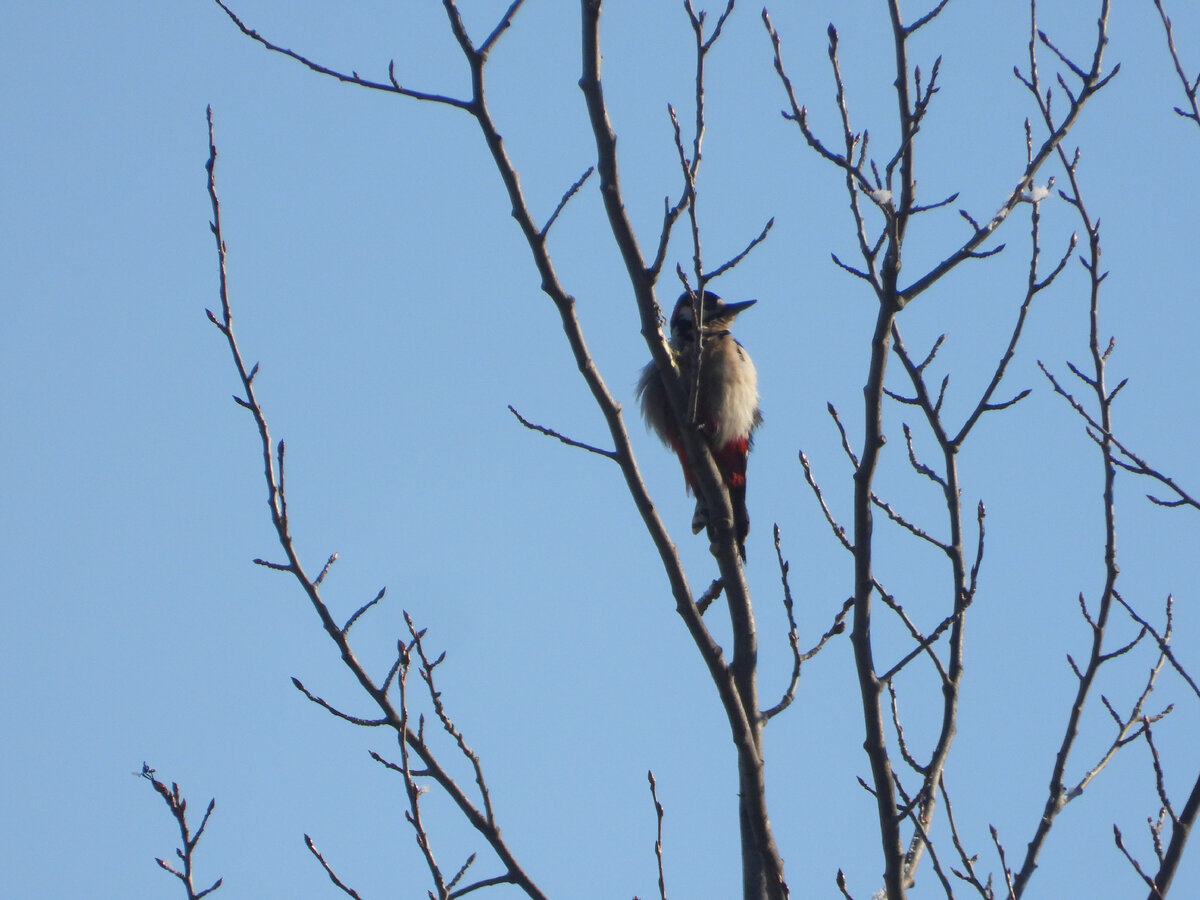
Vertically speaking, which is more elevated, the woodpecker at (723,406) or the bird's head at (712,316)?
the bird's head at (712,316)

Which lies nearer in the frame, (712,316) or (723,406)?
(723,406)

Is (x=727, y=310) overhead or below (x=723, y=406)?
overhead

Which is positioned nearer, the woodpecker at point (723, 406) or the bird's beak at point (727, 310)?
the woodpecker at point (723, 406)

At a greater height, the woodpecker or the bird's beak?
the bird's beak

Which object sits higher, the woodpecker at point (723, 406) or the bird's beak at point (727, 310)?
the bird's beak at point (727, 310)

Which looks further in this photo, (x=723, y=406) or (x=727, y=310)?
(x=727, y=310)

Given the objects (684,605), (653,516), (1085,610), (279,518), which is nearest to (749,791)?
(684,605)

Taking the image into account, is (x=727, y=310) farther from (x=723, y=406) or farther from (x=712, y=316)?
(x=723, y=406)

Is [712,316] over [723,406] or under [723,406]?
over

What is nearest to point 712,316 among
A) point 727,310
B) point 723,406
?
point 727,310

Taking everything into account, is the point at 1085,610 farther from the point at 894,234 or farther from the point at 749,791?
the point at 894,234

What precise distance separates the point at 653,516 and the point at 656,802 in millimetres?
705

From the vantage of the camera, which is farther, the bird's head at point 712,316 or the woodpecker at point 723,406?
the bird's head at point 712,316

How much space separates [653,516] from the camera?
3.41 meters
